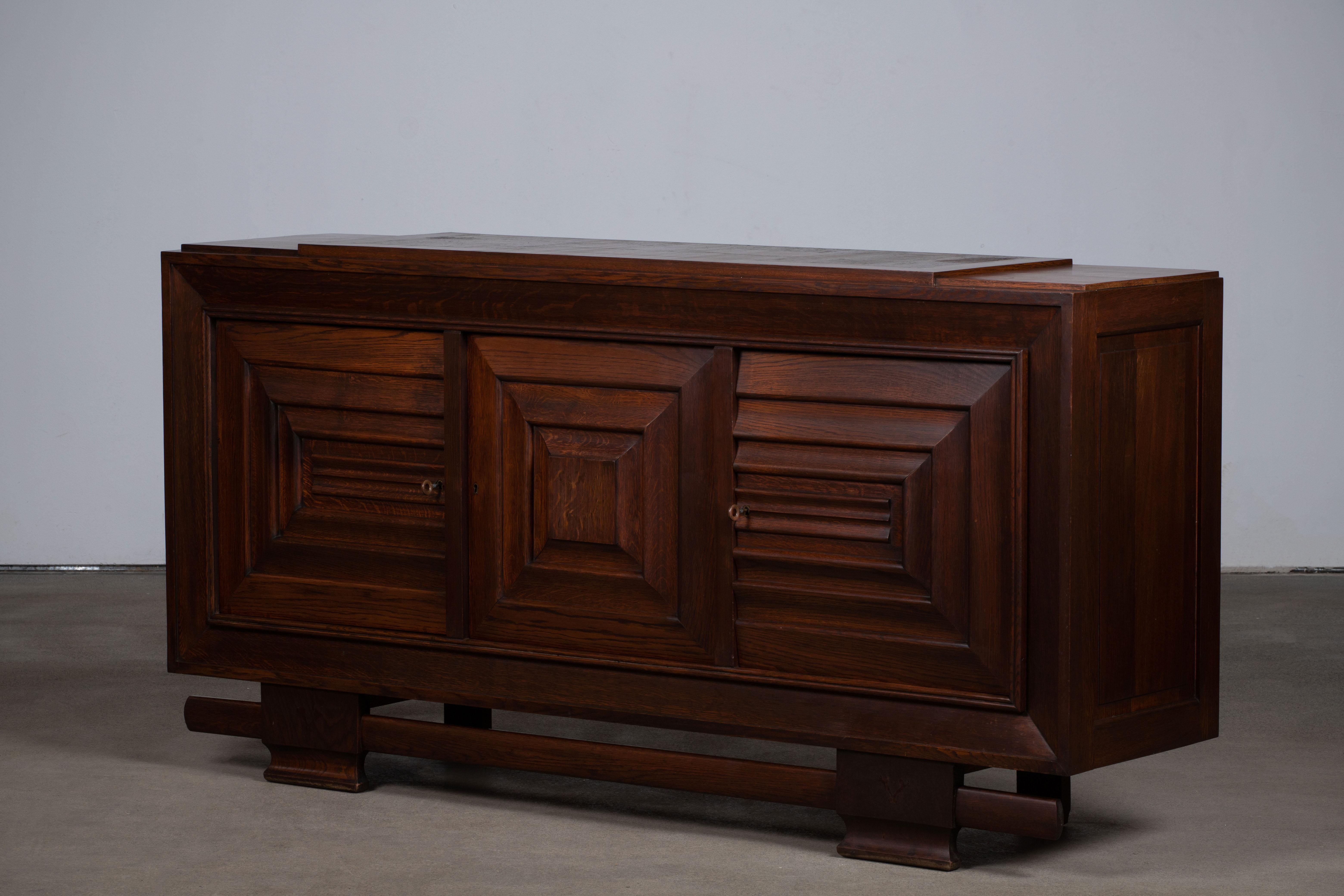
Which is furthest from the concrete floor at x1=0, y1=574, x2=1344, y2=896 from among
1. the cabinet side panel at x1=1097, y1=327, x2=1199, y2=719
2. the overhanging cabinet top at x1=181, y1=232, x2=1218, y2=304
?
the overhanging cabinet top at x1=181, y1=232, x2=1218, y2=304

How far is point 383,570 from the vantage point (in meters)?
3.75

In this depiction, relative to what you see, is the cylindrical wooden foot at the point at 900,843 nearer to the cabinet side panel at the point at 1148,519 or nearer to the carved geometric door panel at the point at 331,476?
the cabinet side panel at the point at 1148,519

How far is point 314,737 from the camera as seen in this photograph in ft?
12.7

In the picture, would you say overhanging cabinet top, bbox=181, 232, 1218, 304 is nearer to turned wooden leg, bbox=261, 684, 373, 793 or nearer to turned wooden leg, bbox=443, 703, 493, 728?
turned wooden leg, bbox=261, 684, 373, 793

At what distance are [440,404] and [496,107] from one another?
8.68ft

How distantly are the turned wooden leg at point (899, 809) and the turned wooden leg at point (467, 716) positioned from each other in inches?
40.6

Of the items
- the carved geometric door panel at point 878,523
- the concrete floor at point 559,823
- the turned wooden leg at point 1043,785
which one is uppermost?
the carved geometric door panel at point 878,523

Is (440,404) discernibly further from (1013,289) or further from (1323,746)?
(1323,746)

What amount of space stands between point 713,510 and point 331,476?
0.85 meters

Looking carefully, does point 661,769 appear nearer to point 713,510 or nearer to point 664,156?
point 713,510

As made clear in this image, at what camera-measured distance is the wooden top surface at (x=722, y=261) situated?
321 centimetres

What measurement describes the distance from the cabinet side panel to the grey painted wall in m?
2.73

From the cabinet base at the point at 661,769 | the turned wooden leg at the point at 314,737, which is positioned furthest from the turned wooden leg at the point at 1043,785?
the turned wooden leg at the point at 314,737

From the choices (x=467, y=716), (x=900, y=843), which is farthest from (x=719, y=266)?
(x=467, y=716)
